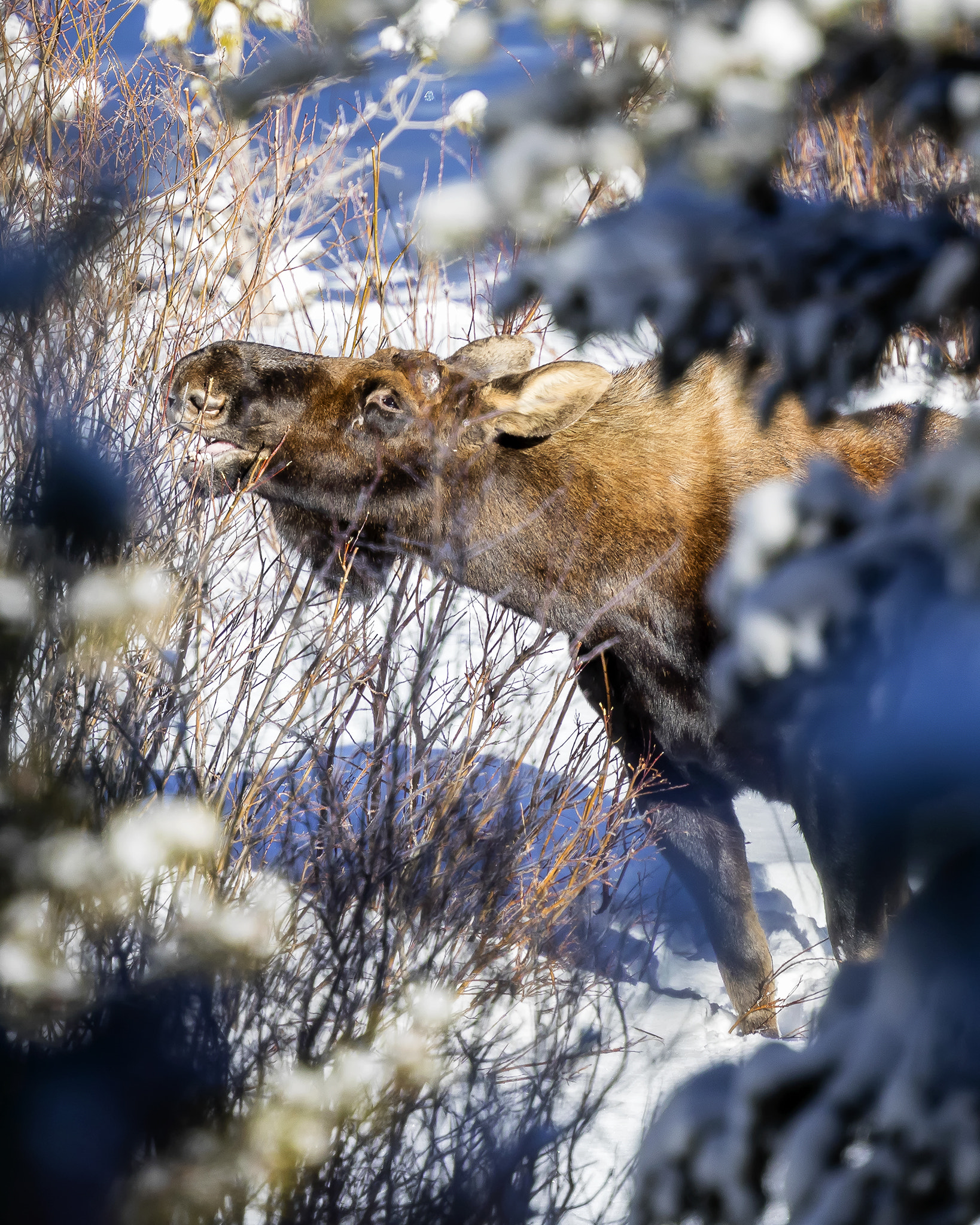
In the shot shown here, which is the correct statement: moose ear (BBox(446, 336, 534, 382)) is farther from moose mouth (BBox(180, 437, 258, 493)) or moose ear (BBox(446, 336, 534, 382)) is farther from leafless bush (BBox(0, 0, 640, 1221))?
moose mouth (BBox(180, 437, 258, 493))

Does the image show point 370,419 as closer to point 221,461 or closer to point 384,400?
point 384,400

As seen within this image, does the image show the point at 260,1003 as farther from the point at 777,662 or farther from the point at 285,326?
the point at 285,326

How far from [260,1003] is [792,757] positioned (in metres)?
1.20

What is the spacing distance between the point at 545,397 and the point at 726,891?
1753 millimetres

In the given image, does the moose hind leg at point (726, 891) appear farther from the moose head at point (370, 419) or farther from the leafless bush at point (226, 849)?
the moose head at point (370, 419)

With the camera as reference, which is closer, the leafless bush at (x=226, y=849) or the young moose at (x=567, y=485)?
the leafless bush at (x=226, y=849)

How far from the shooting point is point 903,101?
3.70ft

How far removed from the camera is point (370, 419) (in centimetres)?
362

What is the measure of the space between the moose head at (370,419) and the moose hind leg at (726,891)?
1.30 m

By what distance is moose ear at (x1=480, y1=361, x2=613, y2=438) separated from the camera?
348cm

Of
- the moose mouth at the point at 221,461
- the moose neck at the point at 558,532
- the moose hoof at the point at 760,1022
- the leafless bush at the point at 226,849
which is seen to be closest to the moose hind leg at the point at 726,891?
the moose hoof at the point at 760,1022

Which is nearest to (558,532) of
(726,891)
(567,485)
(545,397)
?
(567,485)

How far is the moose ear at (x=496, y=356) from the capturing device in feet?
12.1

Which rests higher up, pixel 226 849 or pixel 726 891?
pixel 226 849
